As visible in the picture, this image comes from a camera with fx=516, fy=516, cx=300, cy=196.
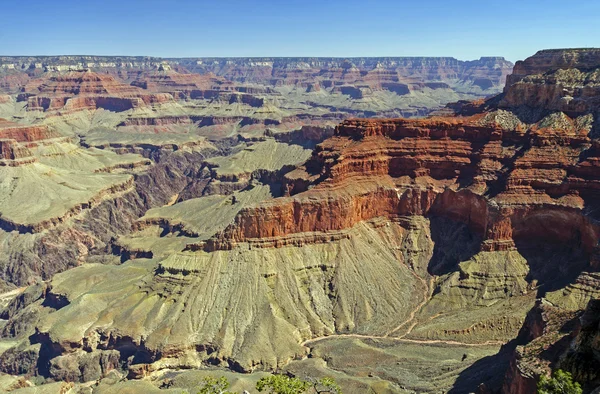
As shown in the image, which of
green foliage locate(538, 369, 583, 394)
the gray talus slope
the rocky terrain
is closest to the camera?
green foliage locate(538, 369, 583, 394)

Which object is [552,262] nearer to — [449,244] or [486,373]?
[449,244]

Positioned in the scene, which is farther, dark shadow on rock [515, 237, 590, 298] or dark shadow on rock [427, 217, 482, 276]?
dark shadow on rock [427, 217, 482, 276]

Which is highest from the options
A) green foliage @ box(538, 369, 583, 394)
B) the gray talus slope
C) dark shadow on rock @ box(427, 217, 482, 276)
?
green foliage @ box(538, 369, 583, 394)

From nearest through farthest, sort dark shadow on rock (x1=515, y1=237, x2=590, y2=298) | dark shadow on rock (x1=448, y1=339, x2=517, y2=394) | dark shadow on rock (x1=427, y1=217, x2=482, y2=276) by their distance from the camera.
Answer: dark shadow on rock (x1=448, y1=339, x2=517, y2=394), dark shadow on rock (x1=515, y1=237, x2=590, y2=298), dark shadow on rock (x1=427, y1=217, x2=482, y2=276)

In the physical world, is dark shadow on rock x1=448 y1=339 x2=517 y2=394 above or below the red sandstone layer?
below

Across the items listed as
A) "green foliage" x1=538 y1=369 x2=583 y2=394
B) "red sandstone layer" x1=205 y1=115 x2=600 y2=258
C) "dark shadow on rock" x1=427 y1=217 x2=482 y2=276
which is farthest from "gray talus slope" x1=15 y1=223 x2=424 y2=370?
"green foliage" x1=538 y1=369 x2=583 y2=394

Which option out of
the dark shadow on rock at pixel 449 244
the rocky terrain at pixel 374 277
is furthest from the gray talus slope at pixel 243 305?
the dark shadow on rock at pixel 449 244

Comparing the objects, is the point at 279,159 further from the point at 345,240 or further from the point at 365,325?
the point at 365,325

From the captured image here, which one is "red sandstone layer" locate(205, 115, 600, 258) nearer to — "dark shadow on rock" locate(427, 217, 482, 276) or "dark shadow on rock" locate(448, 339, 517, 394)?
"dark shadow on rock" locate(427, 217, 482, 276)
